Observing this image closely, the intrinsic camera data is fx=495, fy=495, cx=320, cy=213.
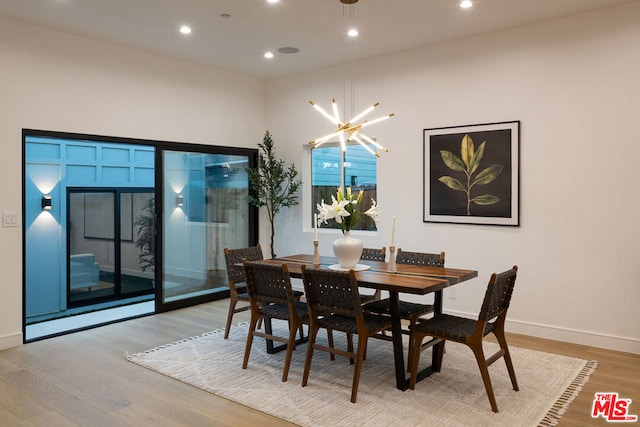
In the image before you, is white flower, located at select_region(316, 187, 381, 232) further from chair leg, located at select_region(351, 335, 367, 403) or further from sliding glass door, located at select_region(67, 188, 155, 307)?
sliding glass door, located at select_region(67, 188, 155, 307)

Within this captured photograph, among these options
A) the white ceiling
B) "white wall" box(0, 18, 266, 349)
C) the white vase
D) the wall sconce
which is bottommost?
the white vase

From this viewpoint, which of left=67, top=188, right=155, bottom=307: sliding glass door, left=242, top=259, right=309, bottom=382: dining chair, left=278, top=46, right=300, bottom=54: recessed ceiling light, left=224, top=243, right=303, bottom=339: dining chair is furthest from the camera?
left=67, top=188, right=155, bottom=307: sliding glass door

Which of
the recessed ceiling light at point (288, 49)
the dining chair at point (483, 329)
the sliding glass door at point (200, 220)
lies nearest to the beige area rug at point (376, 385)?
the dining chair at point (483, 329)

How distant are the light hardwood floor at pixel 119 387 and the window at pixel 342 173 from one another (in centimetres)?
225

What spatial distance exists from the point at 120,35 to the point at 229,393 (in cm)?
A: 364

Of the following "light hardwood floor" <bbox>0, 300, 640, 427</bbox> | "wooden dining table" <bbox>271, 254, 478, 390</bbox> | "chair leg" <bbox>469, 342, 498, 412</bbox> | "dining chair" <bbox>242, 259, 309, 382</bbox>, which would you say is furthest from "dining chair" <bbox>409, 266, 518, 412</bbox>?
"dining chair" <bbox>242, 259, 309, 382</bbox>

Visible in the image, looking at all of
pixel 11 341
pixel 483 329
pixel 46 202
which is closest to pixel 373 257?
pixel 483 329

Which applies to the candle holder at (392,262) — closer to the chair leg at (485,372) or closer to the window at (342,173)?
the chair leg at (485,372)

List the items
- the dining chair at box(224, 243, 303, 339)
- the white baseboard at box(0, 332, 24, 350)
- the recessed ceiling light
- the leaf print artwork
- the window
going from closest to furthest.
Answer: the white baseboard at box(0, 332, 24, 350) → the dining chair at box(224, 243, 303, 339) → the leaf print artwork → the recessed ceiling light → the window

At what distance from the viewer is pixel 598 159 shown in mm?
4355

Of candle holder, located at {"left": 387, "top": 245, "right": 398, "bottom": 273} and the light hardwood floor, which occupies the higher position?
candle holder, located at {"left": 387, "top": 245, "right": 398, "bottom": 273}

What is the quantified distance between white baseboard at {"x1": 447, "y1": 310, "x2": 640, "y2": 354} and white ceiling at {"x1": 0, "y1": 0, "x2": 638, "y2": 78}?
2852mm

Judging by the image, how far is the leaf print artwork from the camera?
4914mm

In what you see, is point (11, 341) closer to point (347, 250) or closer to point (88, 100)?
point (88, 100)
